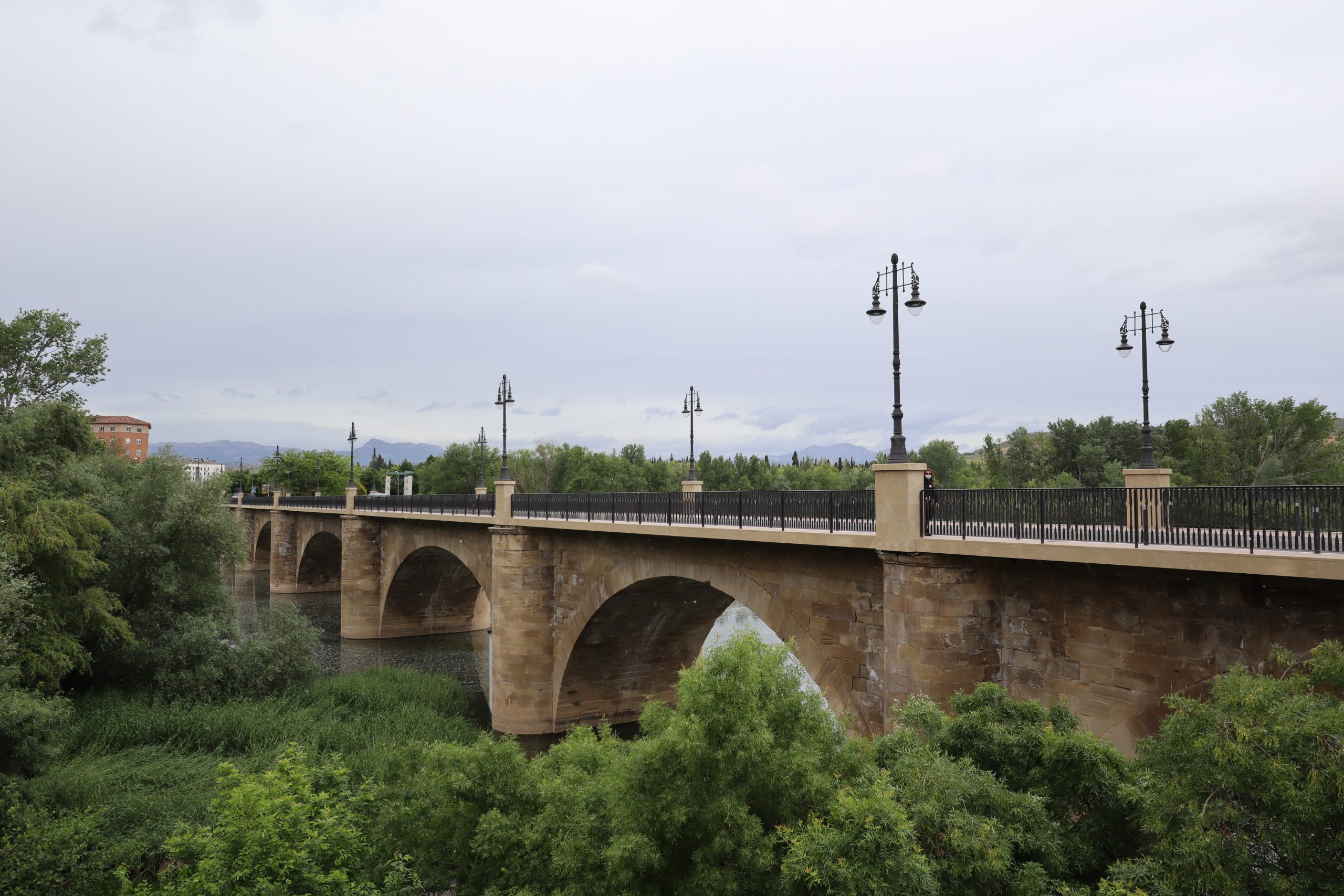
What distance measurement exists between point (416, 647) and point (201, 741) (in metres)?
19.4

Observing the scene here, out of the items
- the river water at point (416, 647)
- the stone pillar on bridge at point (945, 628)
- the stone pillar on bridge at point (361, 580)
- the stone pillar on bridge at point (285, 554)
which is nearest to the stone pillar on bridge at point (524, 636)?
the river water at point (416, 647)

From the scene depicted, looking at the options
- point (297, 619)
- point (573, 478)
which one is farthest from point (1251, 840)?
point (573, 478)

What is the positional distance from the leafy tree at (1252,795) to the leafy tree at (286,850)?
9187mm

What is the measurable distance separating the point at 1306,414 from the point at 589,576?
139 ft

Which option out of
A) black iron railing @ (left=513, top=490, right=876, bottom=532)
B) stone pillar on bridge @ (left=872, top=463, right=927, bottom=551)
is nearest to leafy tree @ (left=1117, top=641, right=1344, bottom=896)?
stone pillar on bridge @ (left=872, top=463, right=927, bottom=551)

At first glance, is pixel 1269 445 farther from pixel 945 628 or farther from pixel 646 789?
pixel 646 789

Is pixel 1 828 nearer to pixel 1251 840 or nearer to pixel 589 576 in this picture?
pixel 589 576

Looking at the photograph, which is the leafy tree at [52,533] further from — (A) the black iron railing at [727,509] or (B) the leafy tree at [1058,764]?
(B) the leafy tree at [1058,764]

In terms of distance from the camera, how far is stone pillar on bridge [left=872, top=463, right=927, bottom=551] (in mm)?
11578

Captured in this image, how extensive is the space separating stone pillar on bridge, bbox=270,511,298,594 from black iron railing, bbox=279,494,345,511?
1.04 metres

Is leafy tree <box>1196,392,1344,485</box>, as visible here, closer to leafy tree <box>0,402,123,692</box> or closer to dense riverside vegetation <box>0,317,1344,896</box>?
dense riverside vegetation <box>0,317,1344,896</box>

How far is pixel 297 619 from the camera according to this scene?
90.1 ft

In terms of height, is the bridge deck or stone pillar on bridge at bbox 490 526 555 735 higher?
the bridge deck

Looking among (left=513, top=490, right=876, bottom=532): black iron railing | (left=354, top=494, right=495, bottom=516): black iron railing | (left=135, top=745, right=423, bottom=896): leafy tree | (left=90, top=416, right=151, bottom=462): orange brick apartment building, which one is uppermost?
(left=90, top=416, right=151, bottom=462): orange brick apartment building
